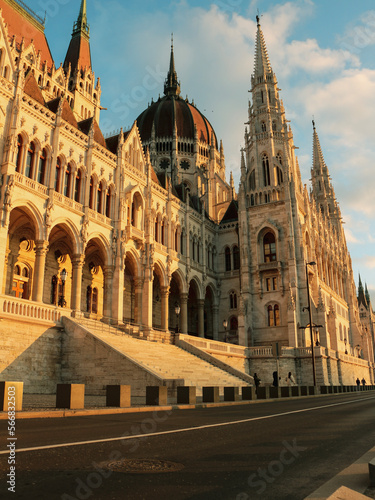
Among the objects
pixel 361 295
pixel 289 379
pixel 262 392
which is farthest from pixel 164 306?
pixel 361 295

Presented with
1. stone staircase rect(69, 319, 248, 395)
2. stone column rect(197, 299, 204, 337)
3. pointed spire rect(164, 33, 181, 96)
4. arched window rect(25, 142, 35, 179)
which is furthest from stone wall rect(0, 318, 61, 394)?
pointed spire rect(164, 33, 181, 96)

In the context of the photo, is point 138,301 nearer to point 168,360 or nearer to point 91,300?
point 91,300

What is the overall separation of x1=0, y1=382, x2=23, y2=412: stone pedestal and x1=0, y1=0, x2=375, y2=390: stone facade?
10245 millimetres

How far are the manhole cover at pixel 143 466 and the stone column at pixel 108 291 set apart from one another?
2655cm

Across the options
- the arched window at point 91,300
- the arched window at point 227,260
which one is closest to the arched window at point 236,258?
the arched window at point 227,260

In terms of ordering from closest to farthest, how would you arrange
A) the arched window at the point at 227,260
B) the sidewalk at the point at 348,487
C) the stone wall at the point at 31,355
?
the sidewalk at the point at 348,487 < the stone wall at the point at 31,355 < the arched window at the point at 227,260

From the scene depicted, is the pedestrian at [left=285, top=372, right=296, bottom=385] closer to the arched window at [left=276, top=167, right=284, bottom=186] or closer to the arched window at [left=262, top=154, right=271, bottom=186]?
the arched window at [left=276, top=167, right=284, bottom=186]

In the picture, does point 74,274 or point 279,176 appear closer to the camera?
point 74,274

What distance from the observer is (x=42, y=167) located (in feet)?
94.8

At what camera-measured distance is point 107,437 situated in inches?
273

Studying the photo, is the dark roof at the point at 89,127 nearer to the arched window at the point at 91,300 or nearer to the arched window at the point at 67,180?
the arched window at the point at 67,180

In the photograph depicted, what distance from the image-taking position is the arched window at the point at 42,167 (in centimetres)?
2849

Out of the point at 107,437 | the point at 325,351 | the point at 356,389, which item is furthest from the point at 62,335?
the point at 356,389

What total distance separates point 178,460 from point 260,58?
188 feet
